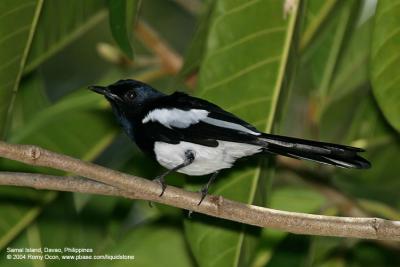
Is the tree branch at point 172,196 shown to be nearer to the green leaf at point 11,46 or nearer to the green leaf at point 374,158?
the green leaf at point 11,46

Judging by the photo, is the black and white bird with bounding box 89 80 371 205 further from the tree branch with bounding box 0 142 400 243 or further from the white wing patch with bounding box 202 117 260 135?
the tree branch with bounding box 0 142 400 243

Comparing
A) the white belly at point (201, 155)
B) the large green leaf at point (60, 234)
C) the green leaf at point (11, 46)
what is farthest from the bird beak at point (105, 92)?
the green leaf at point (11, 46)

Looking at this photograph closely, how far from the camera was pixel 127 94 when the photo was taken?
4004 millimetres

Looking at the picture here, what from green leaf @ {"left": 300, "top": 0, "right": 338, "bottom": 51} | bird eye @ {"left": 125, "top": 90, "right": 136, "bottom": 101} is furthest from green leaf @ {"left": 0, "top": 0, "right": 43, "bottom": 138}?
green leaf @ {"left": 300, "top": 0, "right": 338, "bottom": 51}

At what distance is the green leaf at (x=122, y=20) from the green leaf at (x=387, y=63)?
3.21 feet

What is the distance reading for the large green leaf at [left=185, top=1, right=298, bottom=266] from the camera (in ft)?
10.4

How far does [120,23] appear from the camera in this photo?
9.66 ft

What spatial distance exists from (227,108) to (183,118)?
14.0 inches

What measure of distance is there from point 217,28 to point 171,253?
99 centimetres

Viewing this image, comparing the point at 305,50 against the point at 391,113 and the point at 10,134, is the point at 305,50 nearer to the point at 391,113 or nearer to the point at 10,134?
the point at 391,113

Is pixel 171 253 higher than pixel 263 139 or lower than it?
lower

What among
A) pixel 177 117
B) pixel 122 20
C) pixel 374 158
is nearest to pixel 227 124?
pixel 177 117

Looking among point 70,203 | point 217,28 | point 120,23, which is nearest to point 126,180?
point 120,23

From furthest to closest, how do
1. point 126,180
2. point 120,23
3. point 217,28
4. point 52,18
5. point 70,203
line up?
1. point 70,203
2. point 52,18
3. point 217,28
4. point 120,23
5. point 126,180
